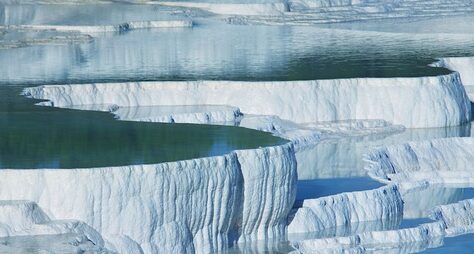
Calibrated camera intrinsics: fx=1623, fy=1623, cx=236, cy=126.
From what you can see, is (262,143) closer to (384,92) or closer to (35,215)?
(35,215)

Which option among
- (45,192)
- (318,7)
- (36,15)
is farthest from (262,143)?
(318,7)

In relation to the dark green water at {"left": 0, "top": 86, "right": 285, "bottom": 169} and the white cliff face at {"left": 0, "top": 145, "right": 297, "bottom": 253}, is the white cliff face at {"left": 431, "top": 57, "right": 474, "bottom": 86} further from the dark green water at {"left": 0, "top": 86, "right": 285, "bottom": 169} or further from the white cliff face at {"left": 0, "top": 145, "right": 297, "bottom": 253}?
the white cliff face at {"left": 0, "top": 145, "right": 297, "bottom": 253}

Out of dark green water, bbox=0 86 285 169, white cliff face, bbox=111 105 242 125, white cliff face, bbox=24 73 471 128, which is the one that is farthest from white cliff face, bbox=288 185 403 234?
white cliff face, bbox=24 73 471 128

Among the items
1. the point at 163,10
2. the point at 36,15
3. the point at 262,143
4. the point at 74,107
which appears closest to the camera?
the point at 262,143

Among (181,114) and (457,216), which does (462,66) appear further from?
(457,216)

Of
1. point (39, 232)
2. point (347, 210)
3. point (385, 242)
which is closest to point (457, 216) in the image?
point (347, 210)

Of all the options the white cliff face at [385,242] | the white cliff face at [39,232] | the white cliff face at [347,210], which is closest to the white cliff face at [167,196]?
the white cliff face at [39,232]

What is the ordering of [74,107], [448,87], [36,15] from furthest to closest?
[36,15], [448,87], [74,107]
